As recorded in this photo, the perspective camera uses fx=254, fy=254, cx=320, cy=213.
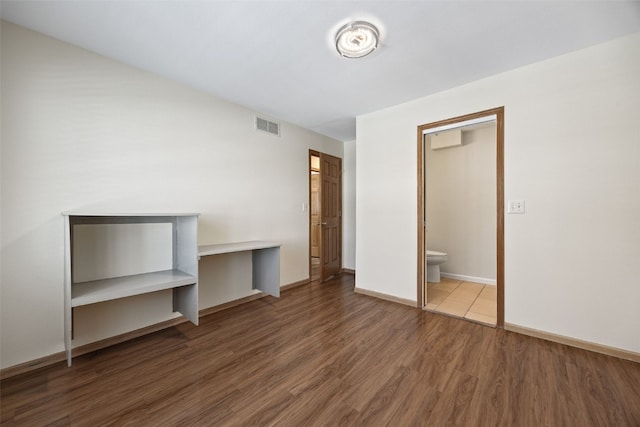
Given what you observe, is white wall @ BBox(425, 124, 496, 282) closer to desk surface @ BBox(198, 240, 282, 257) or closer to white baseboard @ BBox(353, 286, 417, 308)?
white baseboard @ BBox(353, 286, 417, 308)

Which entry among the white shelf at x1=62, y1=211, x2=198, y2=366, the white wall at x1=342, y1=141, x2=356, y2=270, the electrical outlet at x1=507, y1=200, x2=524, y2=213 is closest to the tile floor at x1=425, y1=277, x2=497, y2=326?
the electrical outlet at x1=507, y1=200, x2=524, y2=213

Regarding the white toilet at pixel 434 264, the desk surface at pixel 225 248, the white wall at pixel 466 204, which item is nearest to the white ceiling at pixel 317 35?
the desk surface at pixel 225 248

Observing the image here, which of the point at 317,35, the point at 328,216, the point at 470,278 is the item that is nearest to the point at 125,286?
the point at 317,35

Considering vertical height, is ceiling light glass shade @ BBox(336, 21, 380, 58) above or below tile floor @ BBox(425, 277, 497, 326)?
above

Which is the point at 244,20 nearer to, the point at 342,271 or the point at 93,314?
the point at 93,314

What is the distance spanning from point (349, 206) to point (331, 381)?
3.31 meters

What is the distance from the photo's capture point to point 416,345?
2174 mm

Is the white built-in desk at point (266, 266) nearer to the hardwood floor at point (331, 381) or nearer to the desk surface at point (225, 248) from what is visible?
the desk surface at point (225, 248)

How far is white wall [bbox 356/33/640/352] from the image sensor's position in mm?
1960

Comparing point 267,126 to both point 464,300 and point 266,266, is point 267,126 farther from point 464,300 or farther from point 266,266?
point 464,300

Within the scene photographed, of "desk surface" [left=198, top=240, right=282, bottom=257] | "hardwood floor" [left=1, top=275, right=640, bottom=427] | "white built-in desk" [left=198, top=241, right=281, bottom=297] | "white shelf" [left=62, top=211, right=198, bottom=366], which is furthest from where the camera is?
"white built-in desk" [left=198, top=241, right=281, bottom=297]

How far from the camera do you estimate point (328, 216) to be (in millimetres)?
4340

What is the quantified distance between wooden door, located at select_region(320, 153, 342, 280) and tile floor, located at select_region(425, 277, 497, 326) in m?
1.60

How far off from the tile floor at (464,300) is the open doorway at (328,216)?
1612mm
